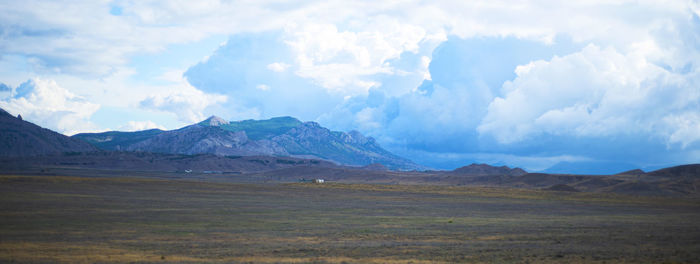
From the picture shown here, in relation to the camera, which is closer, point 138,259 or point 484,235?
point 138,259

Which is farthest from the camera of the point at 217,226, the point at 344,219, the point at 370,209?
the point at 370,209

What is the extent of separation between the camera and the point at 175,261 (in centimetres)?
2094

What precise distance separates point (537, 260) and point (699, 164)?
475 feet

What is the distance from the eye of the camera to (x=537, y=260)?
21.8 m

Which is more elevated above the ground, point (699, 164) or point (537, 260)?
point (699, 164)

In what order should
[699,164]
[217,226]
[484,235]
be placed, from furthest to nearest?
[699,164]
[217,226]
[484,235]

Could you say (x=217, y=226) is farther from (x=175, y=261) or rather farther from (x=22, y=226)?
(x=175, y=261)

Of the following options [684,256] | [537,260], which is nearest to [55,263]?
[537,260]

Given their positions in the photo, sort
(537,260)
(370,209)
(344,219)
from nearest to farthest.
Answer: (537,260) → (344,219) → (370,209)

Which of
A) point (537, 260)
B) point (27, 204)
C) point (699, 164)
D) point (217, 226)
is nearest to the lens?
point (537, 260)

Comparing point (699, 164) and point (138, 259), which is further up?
point (699, 164)

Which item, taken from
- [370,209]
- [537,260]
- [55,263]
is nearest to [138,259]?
[55,263]

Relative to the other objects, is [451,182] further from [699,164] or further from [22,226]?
[22,226]

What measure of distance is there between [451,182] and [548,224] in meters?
113
